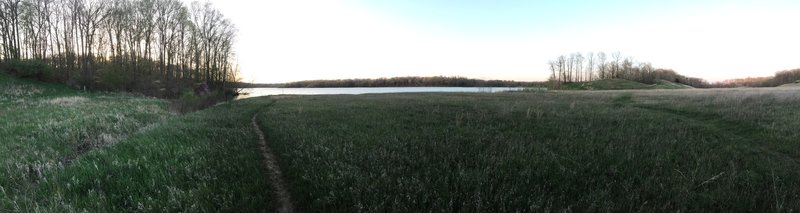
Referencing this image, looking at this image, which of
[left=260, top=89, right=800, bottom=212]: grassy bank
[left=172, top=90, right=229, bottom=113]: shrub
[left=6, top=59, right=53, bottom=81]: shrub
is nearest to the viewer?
[left=260, top=89, right=800, bottom=212]: grassy bank

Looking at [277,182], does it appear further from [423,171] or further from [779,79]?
[779,79]

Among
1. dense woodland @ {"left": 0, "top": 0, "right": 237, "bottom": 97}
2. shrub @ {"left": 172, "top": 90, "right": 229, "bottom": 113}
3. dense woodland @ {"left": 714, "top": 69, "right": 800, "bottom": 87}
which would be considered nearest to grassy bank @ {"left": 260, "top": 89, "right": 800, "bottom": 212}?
shrub @ {"left": 172, "top": 90, "right": 229, "bottom": 113}

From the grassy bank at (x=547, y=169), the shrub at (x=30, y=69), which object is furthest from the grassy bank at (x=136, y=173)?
the shrub at (x=30, y=69)

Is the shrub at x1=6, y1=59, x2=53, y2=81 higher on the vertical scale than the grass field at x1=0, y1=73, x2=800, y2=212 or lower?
higher

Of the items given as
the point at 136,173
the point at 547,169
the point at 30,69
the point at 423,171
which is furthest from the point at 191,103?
the point at 30,69

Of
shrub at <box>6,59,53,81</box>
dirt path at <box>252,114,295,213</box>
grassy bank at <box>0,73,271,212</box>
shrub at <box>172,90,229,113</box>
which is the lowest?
dirt path at <box>252,114,295,213</box>

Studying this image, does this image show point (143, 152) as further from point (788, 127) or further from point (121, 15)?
point (121, 15)

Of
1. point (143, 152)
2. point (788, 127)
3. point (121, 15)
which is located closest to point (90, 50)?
point (121, 15)

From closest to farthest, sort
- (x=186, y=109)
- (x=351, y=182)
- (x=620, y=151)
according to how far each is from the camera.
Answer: (x=351, y=182) < (x=620, y=151) < (x=186, y=109)

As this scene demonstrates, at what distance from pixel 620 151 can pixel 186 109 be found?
76.2 ft

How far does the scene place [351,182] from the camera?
15.2 ft

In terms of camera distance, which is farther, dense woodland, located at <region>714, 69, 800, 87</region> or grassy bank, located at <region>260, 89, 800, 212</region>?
dense woodland, located at <region>714, 69, 800, 87</region>

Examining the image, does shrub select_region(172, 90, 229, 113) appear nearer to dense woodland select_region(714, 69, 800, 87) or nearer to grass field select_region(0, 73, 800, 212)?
grass field select_region(0, 73, 800, 212)

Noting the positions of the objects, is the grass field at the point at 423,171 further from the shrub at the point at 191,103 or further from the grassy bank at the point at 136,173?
the shrub at the point at 191,103
